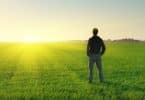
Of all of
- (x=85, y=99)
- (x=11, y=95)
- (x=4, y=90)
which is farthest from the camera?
(x=4, y=90)

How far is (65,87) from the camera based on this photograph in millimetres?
15586

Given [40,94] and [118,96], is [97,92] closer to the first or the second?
[118,96]

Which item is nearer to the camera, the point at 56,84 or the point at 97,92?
the point at 97,92

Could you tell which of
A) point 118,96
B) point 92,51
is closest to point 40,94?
point 118,96

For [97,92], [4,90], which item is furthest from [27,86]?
[97,92]

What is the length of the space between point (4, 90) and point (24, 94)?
1642 millimetres

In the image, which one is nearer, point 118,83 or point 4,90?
point 4,90

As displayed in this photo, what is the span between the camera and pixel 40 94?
13711 mm

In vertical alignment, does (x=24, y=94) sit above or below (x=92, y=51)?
below

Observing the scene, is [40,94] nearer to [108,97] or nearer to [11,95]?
[11,95]

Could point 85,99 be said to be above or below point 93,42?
below

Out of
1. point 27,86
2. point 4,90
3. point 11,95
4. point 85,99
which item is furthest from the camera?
point 27,86

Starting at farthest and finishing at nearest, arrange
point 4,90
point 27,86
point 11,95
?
point 27,86 < point 4,90 < point 11,95

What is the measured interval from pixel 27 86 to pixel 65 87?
5.48ft
